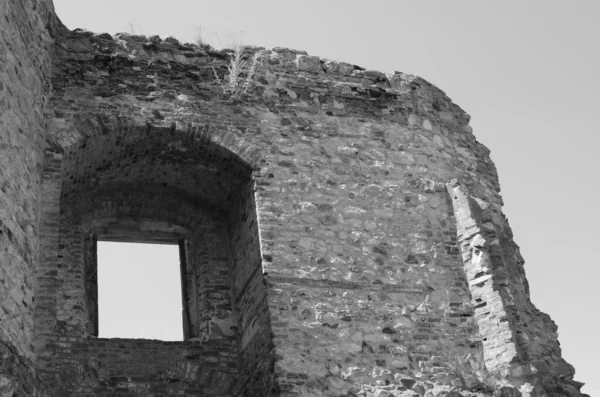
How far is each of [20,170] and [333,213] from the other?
121 inches

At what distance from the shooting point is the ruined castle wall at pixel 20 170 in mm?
7281

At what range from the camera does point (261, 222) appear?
9.14m

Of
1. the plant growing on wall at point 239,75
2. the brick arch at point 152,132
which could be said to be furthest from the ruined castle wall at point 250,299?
the plant growing on wall at point 239,75

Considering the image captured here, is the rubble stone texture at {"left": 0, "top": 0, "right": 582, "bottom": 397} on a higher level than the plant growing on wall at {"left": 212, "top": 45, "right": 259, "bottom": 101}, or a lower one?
lower

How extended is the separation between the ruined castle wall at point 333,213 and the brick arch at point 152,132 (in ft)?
0.04

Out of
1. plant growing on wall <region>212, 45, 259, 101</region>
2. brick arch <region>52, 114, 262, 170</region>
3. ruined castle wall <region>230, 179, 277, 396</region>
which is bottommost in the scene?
ruined castle wall <region>230, 179, 277, 396</region>

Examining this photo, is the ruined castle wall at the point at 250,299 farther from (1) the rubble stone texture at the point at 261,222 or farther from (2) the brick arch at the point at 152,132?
(2) the brick arch at the point at 152,132

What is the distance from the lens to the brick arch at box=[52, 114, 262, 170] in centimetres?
902

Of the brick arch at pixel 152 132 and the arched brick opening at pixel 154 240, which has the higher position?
the brick arch at pixel 152 132

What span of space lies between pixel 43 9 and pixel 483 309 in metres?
5.33

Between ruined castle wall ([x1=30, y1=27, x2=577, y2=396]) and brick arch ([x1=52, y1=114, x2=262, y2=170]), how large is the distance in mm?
14

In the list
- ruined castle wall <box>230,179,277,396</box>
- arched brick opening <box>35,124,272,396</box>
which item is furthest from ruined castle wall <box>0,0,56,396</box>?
ruined castle wall <box>230,179,277,396</box>

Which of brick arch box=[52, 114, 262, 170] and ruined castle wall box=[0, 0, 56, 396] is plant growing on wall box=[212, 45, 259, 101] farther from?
ruined castle wall box=[0, 0, 56, 396]

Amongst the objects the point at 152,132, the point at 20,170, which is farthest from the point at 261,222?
the point at 20,170
